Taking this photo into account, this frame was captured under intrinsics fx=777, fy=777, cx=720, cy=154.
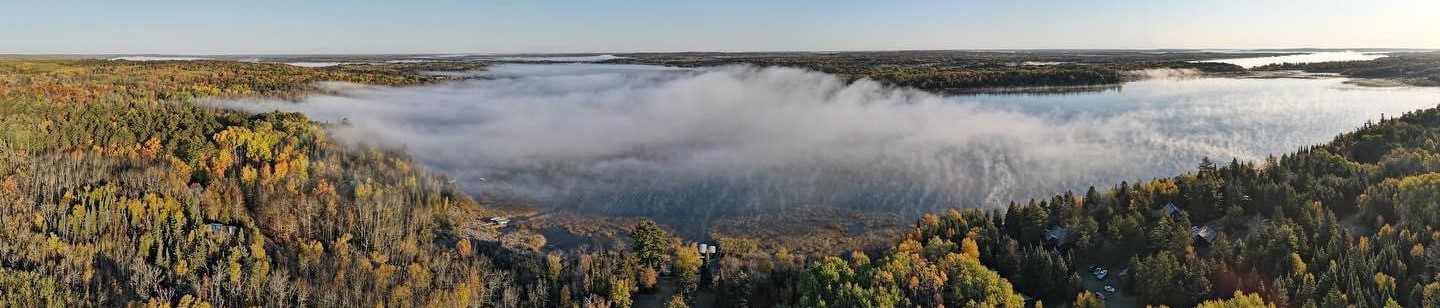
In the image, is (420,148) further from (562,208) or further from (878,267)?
(878,267)

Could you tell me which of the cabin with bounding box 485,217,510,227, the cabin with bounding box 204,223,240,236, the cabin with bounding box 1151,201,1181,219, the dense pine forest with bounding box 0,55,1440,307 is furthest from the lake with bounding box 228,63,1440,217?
the cabin with bounding box 204,223,240,236

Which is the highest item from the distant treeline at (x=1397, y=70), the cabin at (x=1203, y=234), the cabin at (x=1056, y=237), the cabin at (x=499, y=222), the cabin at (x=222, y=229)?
the distant treeline at (x=1397, y=70)

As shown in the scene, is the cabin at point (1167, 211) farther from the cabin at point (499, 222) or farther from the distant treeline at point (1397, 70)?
the distant treeline at point (1397, 70)

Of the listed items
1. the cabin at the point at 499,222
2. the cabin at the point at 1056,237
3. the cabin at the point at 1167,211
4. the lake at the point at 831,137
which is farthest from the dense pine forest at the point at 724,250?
the lake at the point at 831,137

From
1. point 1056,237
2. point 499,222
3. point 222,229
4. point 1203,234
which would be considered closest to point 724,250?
point 499,222

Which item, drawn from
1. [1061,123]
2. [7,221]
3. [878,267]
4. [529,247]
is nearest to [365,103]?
[7,221]

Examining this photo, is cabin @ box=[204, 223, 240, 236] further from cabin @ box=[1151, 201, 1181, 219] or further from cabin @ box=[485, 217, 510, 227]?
cabin @ box=[1151, 201, 1181, 219]
